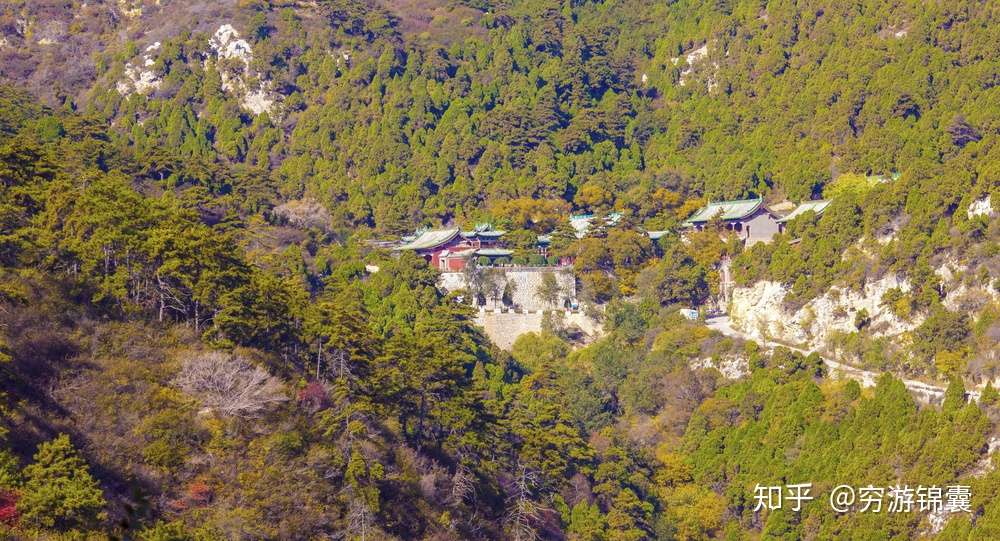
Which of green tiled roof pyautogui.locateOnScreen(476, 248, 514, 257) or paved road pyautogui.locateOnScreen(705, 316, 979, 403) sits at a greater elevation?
green tiled roof pyautogui.locateOnScreen(476, 248, 514, 257)

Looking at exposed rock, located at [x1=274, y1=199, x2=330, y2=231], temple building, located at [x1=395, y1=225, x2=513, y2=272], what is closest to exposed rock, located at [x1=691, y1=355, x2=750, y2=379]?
temple building, located at [x1=395, y1=225, x2=513, y2=272]

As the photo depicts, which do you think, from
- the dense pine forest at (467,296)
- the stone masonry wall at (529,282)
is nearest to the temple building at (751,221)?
the dense pine forest at (467,296)

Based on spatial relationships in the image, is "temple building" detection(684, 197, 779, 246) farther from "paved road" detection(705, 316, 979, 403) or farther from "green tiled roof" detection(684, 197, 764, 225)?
"paved road" detection(705, 316, 979, 403)

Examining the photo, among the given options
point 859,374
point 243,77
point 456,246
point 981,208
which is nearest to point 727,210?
point 456,246

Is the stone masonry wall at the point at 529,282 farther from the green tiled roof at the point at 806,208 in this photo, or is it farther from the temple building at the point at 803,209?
the green tiled roof at the point at 806,208

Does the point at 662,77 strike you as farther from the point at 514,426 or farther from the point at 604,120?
the point at 514,426

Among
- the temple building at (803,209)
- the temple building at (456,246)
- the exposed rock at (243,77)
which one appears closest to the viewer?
the temple building at (803,209)
